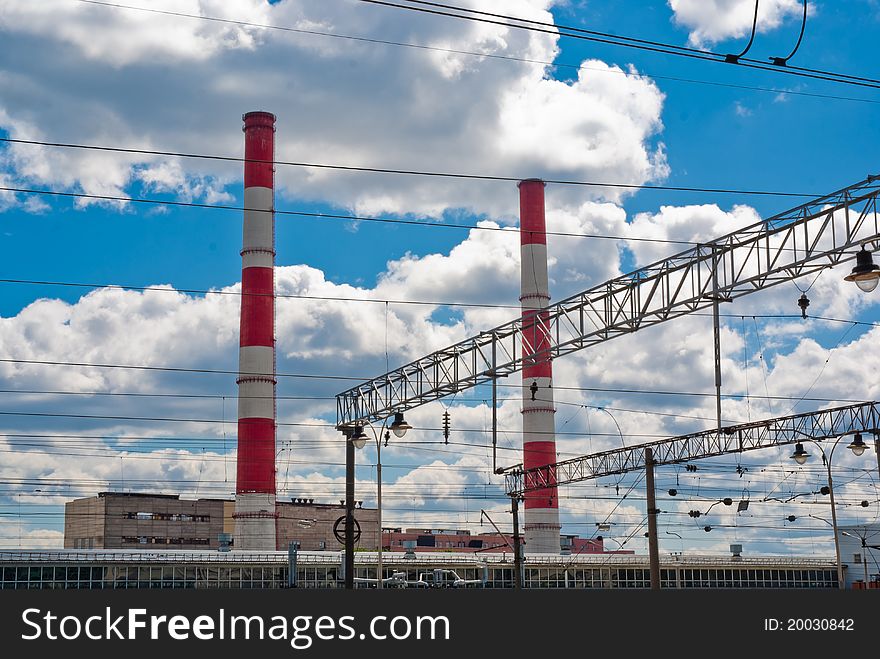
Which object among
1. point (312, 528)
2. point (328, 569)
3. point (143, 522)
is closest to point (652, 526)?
point (328, 569)

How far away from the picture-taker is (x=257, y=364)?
56.5 meters

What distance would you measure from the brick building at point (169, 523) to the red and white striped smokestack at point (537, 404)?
2177 cm

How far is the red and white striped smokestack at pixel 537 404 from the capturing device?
6147 centimetres

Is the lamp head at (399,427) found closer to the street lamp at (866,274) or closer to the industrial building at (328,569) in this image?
the street lamp at (866,274)

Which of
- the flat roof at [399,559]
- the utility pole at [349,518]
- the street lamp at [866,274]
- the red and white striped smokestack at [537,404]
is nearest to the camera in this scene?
the street lamp at [866,274]

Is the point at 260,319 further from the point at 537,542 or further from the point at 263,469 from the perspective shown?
the point at 537,542

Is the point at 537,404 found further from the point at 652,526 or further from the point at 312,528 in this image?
the point at 312,528

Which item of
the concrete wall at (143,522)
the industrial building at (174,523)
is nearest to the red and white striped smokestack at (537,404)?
the industrial building at (174,523)

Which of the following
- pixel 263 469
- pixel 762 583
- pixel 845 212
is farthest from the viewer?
pixel 762 583

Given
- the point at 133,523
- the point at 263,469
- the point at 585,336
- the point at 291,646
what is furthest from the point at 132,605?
the point at 133,523

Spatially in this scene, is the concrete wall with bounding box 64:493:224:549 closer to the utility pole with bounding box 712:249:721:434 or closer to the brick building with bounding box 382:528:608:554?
the brick building with bounding box 382:528:608:554

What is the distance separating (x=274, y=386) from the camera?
57250 mm

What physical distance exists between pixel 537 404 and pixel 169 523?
117 ft

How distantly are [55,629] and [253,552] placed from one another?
42.0m
